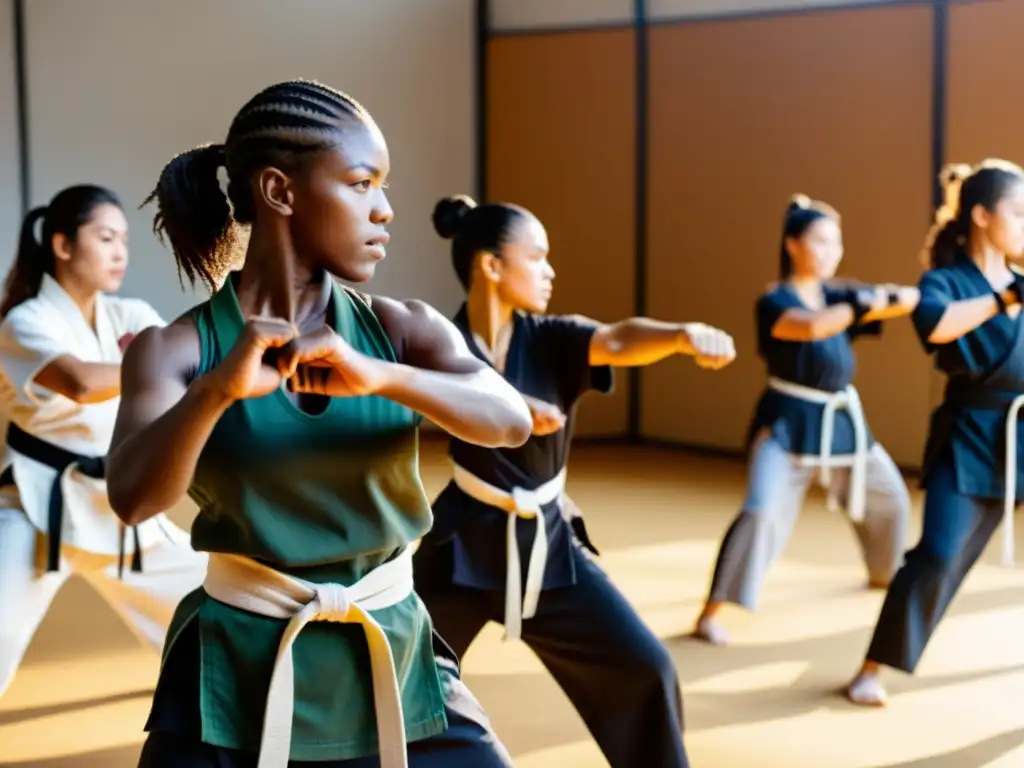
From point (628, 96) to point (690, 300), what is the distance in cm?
107

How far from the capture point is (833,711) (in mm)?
2904

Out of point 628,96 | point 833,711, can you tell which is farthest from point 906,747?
point 628,96

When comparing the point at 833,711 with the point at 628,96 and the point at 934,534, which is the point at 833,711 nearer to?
the point at 934,534

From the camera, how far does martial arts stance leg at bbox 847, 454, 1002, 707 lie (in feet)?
9.10

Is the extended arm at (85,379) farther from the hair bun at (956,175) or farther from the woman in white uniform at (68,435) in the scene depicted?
the hair bun at (956,175)

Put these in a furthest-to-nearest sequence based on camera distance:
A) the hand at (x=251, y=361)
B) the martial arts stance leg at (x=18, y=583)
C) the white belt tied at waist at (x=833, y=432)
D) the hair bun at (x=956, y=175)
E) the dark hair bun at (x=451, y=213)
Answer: the white belt tied at waist at (x=833, y=432), the hair bun at (x=956, y=175), the martial arts stance leg at (x=18, y=583), the dark hair bun at (x=451, y=213), the hand at (x=251, y=361)

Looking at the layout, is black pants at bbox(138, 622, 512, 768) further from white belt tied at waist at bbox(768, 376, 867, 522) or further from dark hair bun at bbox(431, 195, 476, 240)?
white belt tied at waist at bbox(768, 376, 867, 522)

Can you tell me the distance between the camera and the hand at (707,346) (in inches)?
75.8

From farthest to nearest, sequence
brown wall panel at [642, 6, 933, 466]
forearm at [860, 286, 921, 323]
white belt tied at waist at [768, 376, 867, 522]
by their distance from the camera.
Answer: brown wall panel at [642, 6, 933, 466] < white belt tied at waist at [768, 376, 867, 522] < forearm at [860, 286, 921, 323]

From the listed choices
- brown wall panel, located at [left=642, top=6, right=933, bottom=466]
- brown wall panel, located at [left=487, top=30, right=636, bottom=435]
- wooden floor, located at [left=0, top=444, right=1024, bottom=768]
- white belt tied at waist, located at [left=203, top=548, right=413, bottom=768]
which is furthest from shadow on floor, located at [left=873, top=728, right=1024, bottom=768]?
brown wall panel, located at [left=487, top=30, right=636, bottom=435]

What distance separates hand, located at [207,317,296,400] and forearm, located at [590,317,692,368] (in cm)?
103

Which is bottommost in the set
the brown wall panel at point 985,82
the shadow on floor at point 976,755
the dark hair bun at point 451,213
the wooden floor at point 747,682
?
the wooden floor at point 747,682

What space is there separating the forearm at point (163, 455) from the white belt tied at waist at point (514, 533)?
1.04m

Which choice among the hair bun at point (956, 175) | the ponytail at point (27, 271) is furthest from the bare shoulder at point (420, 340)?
the hair bun at point (956, 175)
